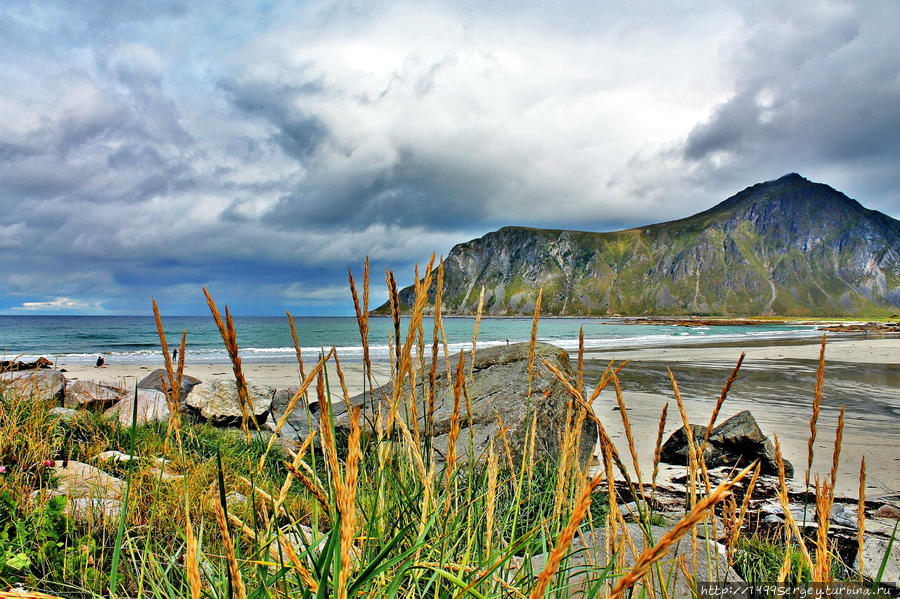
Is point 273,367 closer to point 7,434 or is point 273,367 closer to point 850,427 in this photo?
point 7,434

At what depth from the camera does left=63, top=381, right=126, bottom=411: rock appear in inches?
281

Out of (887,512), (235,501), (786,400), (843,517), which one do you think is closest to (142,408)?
(235,501)

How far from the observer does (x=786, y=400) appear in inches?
496

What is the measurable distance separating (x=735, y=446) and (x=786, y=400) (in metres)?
7.24

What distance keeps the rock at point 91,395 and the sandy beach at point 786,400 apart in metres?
1.83

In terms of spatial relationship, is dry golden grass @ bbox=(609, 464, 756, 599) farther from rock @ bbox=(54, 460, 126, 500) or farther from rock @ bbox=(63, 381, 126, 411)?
rock @ bbox=(63, 381, 126, 411)

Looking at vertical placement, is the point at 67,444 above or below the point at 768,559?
above

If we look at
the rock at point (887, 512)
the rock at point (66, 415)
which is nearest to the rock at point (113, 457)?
the rock at point (66, 415)

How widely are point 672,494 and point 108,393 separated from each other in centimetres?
904

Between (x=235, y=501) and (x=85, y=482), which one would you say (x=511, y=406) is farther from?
(x=85, y=482)

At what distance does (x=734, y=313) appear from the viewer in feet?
618

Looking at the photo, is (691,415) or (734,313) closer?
(691,415)

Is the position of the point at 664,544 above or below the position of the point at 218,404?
above

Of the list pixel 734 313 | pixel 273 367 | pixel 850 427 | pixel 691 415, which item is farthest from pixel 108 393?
pixel 734 313
